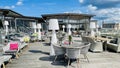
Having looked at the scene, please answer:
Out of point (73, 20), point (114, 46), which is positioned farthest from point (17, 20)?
point (114, 46)

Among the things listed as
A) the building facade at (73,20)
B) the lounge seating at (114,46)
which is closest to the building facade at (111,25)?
the building facade at (73,20)

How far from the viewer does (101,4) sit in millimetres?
16047

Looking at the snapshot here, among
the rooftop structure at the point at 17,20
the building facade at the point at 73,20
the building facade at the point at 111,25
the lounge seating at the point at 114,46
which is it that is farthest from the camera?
the building facade at the point at 111,25

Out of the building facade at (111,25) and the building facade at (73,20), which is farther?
the building facade at (111,25)

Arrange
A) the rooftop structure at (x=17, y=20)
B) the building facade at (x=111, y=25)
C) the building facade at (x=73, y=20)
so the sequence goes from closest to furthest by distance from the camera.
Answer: the rooftop structure at (x=17, y=20) → the building facade at (x=73, y=20) → the building facade at (x=111, y=25)

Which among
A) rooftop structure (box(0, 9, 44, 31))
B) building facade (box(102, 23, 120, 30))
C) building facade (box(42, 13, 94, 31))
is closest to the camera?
rooftop structure (box(0, 9, 44, 31))

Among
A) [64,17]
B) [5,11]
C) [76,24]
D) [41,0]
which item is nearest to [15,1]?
[5,11]

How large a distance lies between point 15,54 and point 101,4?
10399mm

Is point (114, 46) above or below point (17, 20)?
below

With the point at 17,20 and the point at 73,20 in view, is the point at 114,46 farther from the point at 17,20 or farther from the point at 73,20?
the point at 73,20

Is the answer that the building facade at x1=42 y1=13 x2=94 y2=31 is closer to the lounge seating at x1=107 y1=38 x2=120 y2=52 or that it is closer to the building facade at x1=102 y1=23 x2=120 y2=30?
the building facade at x1=102 y1=23 x2=120 y2=30

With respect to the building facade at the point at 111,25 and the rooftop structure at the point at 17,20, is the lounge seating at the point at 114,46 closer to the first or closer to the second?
the rooftop structure at the point at 17,20

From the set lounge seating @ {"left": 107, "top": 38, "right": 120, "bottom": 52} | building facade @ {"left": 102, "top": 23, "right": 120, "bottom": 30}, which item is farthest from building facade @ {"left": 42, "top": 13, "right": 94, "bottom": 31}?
lounge seating @ {"left": 107, "top": 38, "right": 120, "bottom": 52}

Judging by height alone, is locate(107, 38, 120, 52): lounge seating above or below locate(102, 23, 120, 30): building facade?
below
